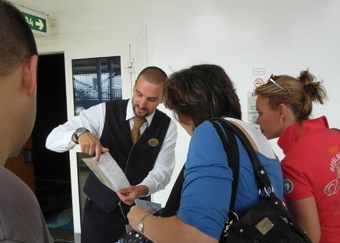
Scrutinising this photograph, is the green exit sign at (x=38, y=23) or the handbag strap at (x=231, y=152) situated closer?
the handbag strap at (x=231, y=152)

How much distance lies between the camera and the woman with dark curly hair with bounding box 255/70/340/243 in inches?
40.7

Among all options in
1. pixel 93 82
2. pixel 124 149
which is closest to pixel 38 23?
pixel 93 82

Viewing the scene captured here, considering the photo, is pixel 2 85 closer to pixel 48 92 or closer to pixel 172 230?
pixel 172 230

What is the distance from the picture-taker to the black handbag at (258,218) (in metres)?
0.77

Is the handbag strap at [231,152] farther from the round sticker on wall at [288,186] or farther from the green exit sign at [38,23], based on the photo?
the green exit sign at [38,23]

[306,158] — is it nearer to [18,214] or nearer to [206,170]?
[206,170]

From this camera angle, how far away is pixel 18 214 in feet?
1.35

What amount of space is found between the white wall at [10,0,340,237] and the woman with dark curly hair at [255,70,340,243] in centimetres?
126

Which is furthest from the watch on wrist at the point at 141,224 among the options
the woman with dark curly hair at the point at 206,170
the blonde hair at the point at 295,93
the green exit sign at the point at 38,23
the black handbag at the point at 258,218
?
the green exit sign at the point at 38,23

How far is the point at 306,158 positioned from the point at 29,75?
3.00 feet

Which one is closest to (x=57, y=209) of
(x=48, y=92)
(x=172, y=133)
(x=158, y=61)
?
(x=48, y=92)

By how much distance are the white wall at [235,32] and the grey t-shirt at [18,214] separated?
7.31 feet

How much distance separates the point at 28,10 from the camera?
253 cm

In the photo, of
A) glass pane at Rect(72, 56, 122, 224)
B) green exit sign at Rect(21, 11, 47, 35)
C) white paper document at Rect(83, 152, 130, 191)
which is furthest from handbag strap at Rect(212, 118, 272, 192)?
green exit sign at Rect(21, 11, 47, 35)
